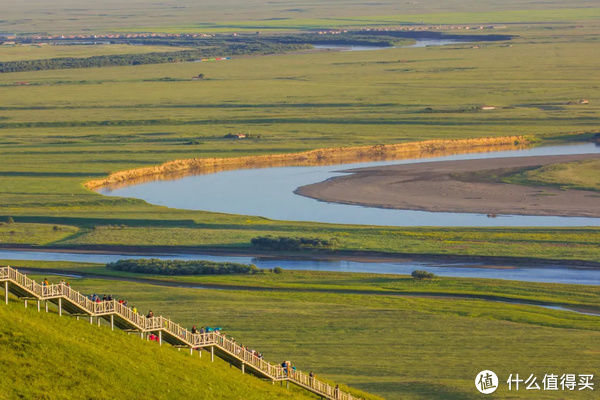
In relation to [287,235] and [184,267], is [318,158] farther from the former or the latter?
[184,267]

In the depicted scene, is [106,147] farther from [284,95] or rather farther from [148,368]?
[148,368]

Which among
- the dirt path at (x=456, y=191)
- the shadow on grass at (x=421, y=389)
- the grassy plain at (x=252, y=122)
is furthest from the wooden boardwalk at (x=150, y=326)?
the dirt path at (x=456, y=191)

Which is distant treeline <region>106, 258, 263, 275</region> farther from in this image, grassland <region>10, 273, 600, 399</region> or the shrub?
the shrub

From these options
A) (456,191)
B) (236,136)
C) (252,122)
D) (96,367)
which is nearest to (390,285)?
(456,191)

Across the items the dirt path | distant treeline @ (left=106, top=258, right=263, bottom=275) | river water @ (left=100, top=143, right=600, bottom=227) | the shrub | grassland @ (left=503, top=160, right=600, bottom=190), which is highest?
grassland @ (left=503, top=160, right=600, bottom=190)

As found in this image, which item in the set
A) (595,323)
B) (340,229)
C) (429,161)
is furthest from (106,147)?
(595,323)

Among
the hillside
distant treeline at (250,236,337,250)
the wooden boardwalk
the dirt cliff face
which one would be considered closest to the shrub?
distant treeline at (250,236,337,250)

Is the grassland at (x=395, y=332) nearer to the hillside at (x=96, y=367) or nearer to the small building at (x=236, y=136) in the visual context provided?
the hillside at (x=96, y=367)
